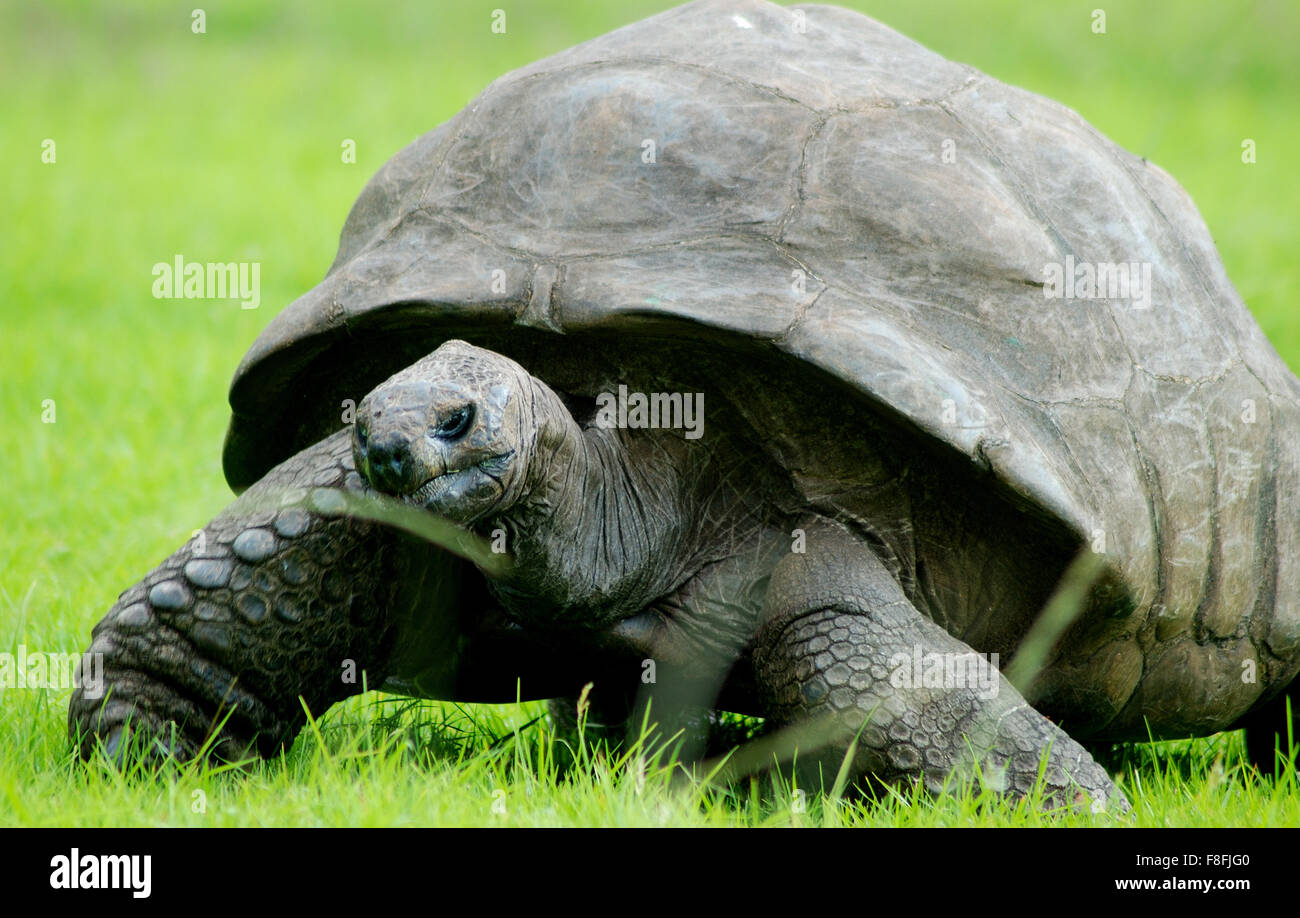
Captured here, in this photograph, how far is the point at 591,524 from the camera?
338 centimetres

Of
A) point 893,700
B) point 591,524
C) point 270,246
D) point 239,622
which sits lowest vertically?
point 893,700

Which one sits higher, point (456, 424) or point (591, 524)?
point (456, 424)

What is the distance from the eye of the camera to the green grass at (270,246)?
3.13 meters

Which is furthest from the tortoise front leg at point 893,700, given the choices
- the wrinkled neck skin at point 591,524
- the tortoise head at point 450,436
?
the tortoise head at point 450,436

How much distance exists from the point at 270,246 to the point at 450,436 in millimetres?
9348

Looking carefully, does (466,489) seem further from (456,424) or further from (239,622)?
(239,622)

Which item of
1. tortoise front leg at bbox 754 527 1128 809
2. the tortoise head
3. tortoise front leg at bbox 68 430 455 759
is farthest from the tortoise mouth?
tortoise front leg at bbox 754 527 1128 809

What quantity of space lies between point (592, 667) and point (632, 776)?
0.69m

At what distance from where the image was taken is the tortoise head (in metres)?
2.80

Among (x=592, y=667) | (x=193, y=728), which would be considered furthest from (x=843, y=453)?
(x=193, y=728)

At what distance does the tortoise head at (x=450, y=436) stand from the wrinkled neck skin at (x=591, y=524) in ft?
0.44

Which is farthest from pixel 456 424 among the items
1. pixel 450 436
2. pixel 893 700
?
pixel 893 700

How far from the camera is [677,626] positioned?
139 inches
